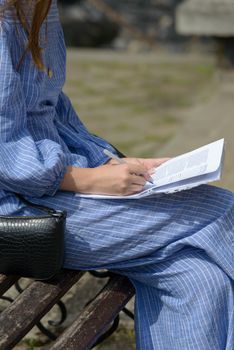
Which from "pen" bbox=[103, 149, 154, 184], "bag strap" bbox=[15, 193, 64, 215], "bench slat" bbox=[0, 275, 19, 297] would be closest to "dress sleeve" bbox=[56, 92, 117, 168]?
"pen" bbox=[103, 149, 154, 184]

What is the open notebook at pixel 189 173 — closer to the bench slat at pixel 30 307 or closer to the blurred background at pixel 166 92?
the bench slat at pixel 30 307

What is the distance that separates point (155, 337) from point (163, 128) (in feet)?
11.8

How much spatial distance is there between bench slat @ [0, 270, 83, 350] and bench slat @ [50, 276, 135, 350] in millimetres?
85

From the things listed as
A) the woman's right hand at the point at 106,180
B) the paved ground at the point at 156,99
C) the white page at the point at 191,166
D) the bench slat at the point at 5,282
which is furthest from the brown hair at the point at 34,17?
the paved ground at the point at 156,99

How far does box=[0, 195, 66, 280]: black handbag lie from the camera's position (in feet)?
6.92

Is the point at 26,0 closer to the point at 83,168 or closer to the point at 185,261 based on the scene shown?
the point at 83,168

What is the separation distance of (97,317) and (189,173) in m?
0.46

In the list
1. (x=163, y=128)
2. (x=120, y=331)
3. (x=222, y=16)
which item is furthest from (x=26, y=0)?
(x=222, y=16)

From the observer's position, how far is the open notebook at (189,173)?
211 cm

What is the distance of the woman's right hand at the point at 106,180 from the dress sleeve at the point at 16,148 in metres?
0.05

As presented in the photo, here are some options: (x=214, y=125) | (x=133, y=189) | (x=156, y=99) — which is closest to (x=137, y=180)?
(x=133, y=189)

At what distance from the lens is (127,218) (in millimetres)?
2217

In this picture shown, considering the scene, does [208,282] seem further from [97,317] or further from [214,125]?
[214,125]

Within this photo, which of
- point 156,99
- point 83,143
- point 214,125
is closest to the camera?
point 83,143
